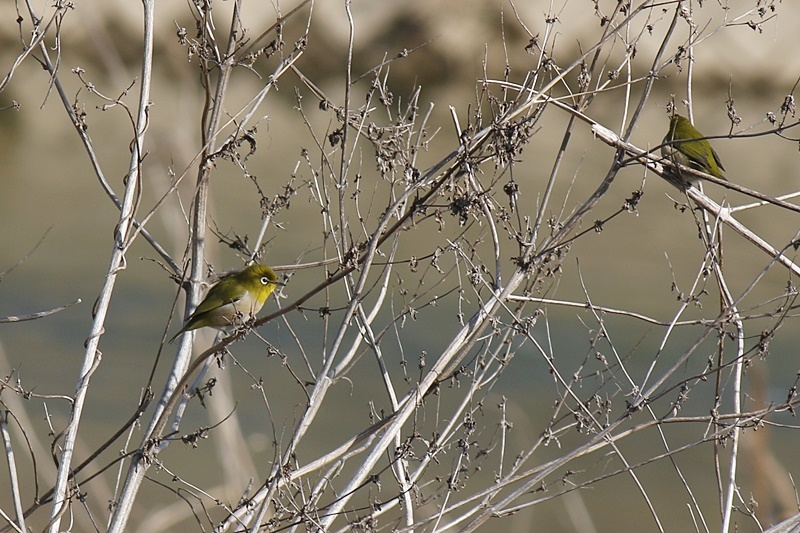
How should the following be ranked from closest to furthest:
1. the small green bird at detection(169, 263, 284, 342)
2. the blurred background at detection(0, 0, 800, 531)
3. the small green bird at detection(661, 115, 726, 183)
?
the small green bird at detection(169, 263, 284, 342) → the small green bird at detection(661, 115, 726, 183) → the blurred background at detection(0, 0, 800, 531)

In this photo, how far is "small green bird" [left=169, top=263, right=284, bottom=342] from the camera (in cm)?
370

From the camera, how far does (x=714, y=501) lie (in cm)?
740

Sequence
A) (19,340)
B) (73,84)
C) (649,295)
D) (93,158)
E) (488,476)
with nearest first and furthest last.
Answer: (93,158) → (488,476) → (19,340) → (649,295) → (73,84)

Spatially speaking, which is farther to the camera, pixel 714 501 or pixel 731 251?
Result: pixel 731 251

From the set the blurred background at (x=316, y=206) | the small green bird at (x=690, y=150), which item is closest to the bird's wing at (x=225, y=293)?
the blurred background at (x=316, y=206)

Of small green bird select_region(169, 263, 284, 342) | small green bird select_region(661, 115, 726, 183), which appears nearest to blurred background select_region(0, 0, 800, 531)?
small green bird select_region(169, 263, 284, 342)

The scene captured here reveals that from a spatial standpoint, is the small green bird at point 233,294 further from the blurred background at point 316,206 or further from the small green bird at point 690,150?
the small green bird at point 690,150

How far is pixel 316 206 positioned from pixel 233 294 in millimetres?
9539

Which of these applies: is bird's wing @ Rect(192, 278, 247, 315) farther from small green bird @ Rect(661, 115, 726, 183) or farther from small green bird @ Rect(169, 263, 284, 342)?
small green bird @ Rect(661, 115, 726, 183)

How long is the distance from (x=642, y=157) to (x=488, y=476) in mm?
4586

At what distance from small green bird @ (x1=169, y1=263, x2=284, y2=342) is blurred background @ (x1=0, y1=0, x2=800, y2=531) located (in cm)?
13

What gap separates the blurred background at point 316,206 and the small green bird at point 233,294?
13 cm

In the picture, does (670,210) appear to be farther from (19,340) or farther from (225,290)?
(225,290)

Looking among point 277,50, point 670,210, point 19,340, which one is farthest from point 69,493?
point 670,210
